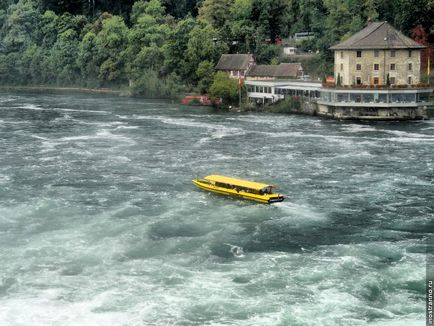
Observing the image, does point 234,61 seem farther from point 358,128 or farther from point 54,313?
point 54,313

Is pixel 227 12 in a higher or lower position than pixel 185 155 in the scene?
higher

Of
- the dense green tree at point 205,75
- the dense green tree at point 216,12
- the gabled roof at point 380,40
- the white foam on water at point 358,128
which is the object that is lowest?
the white foam on water at point 358,128

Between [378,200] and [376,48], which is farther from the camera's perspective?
[376,48]

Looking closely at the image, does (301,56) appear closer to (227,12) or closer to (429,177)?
(227,12)

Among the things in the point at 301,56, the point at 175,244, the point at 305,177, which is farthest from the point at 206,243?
the point at 301,56

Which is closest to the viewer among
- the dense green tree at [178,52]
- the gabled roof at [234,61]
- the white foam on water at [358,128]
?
the white foam on water at [358,128]

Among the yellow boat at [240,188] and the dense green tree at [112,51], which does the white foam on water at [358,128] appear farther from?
the dense green tree at [112,51]

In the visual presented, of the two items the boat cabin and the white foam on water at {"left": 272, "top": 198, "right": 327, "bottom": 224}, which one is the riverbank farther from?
the white foam on water at {"left": 272, "top": 198, "right": 327, "bottom": 224}

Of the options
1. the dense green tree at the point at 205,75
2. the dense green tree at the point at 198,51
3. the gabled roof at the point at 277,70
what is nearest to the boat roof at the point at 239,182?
the gabled roof at the point at 277,70
